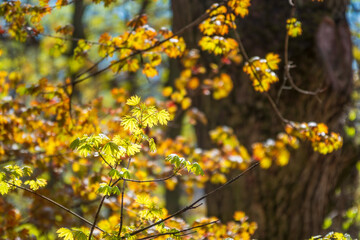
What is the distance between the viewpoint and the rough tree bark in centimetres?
417

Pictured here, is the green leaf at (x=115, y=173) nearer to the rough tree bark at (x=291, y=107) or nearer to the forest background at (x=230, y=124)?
the forest background at (x=230, y=124)

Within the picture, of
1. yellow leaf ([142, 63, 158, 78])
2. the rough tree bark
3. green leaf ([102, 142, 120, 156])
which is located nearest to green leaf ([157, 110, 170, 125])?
green leaf ([102, 142, 120, 156])

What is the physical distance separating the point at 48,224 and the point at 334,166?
125 inches

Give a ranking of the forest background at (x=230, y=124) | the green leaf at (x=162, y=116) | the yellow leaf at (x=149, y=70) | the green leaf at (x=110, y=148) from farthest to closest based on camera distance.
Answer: the forest background at (x=230, y=124), the yellow leaf at (x=149, y=70), the green leaf at (x=162, y=116), the green leaf at (x=110, y=148)

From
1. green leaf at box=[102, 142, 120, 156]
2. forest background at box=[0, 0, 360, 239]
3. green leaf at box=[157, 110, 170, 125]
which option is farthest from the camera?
forest background at box=[0, 0, 360, 239]

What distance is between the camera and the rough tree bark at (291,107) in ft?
13.7

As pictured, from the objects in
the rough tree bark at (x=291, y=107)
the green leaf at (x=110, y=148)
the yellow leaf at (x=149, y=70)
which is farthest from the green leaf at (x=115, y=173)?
the rough tree bark at (x=291, y=107)

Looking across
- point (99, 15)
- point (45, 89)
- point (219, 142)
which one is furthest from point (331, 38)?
point (99, 15)

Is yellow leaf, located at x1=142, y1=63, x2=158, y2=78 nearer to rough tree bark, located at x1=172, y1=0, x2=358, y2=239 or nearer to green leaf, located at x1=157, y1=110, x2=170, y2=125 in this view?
green leaf, located at x1=157, y1=110, x2=170, y2=125

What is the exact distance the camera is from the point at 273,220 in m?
4.34

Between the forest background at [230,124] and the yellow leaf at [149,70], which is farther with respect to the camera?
the forest background at [230,124]

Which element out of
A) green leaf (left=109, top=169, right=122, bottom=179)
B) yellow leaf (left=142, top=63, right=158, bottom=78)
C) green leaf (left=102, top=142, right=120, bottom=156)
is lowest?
green leaf (left=109, top=169, right=122, bottom=179)

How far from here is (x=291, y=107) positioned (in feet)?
13.8

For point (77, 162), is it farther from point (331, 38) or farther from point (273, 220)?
point (331, 38)
